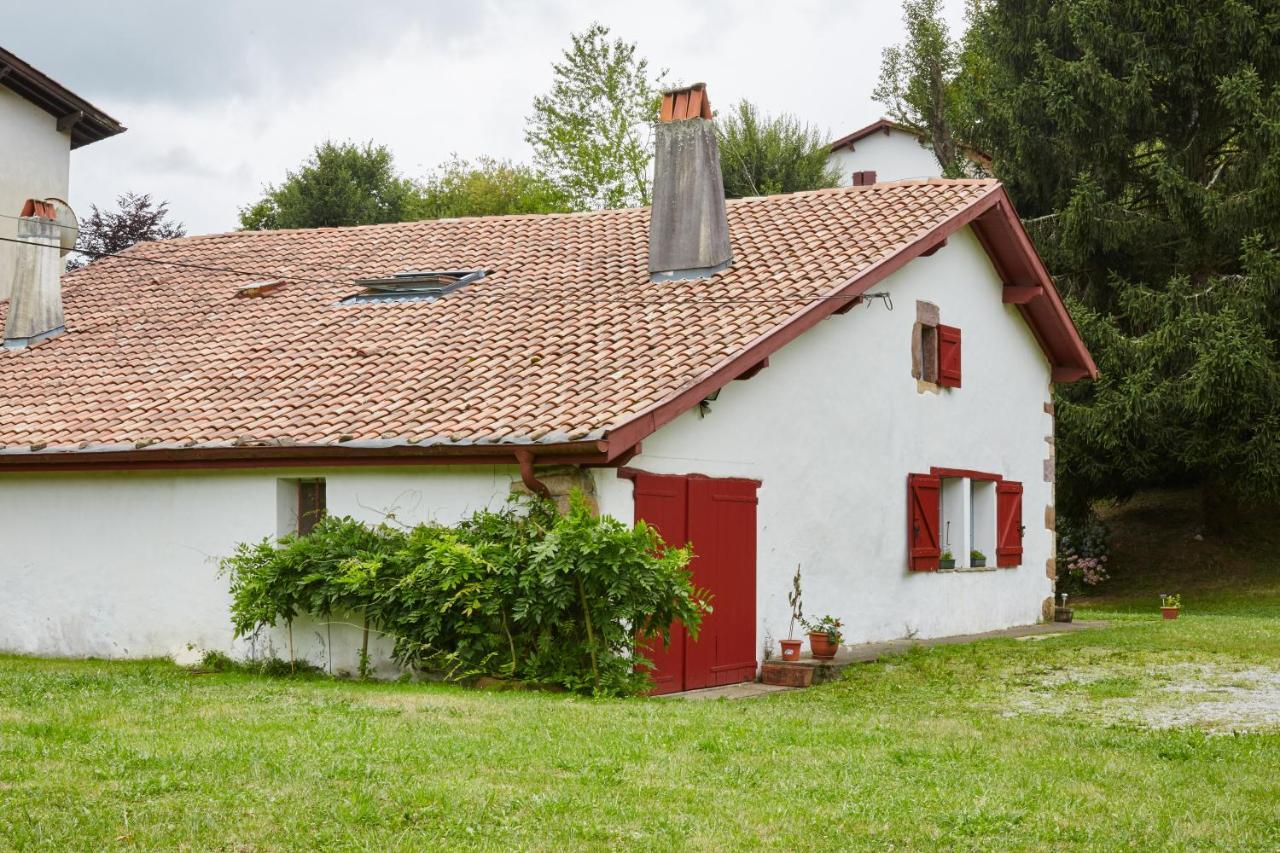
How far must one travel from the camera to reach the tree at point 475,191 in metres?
42.1

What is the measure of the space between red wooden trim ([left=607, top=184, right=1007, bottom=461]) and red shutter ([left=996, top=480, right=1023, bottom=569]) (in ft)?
11.1

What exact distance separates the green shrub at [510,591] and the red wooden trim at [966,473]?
5.33 m

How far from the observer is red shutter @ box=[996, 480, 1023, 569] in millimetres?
17453

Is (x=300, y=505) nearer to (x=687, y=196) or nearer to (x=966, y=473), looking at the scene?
(x=687, y=196)

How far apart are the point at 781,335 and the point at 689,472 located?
60.6 inches

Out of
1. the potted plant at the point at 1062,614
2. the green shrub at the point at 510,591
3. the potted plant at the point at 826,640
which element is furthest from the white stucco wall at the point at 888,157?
the green shrub at the point at 510,591

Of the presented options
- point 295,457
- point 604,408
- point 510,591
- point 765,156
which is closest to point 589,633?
point 510,591

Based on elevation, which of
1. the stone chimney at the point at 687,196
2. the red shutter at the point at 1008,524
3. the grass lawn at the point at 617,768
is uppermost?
the stone chimney at the point at 687,196

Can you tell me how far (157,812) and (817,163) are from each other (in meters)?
28.8

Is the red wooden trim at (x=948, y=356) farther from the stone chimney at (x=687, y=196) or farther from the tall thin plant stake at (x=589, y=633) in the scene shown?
the tall thin plant stake at (x=589, y=633)

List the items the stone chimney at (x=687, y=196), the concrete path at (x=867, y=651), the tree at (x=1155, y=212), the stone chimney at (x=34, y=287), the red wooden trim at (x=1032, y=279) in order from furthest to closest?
the tree at (x=1155, y=212) < the red wooden trim at (x=1032, y=279) < the stone chimney at (x=34, y=287) < the stone chimney at (x=687, y=196) < the concrete path at (x=867, y=651)

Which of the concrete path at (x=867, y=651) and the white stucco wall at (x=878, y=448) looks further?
the white stucco wall at (x=878, y=448)

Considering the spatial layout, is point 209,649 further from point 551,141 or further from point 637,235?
point 551,141

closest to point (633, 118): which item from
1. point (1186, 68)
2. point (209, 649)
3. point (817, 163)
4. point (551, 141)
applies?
point (551, 141)
